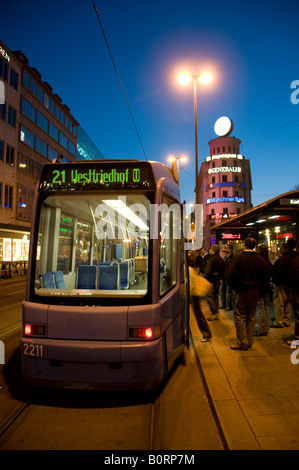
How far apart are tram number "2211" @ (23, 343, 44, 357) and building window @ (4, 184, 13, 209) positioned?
2795cm

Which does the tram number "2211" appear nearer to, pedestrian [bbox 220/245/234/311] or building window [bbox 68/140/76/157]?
pedestrian [bbox 220/245/234/311]

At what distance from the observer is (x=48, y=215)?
4.39 metres

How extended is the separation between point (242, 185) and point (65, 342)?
241ft

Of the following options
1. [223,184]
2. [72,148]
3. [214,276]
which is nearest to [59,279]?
[214,276]

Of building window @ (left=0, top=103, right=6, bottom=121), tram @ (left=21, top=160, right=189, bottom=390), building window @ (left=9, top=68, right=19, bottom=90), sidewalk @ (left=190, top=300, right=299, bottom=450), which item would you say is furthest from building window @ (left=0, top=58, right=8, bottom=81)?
sidewalk @ (left=190, top=300, right=299, bottom=450)

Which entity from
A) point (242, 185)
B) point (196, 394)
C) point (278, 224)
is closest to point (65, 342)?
point (196, 394)

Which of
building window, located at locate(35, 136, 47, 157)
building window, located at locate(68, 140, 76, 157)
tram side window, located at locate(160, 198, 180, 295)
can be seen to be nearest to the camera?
tram side window, located at locate(160, 198, 180, 295)

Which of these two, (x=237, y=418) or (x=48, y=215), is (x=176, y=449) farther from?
(x=48, y=215)

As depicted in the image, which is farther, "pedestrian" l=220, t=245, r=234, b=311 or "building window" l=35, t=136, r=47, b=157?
"building window" l=35, t=136, r=47, b=157

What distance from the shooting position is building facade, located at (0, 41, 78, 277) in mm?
28234

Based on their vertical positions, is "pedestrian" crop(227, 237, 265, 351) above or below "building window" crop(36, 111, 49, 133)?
below

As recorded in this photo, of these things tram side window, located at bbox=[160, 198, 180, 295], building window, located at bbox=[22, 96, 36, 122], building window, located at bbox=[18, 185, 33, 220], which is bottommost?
tram side window, located at bbox=[160, 198, 180, 295]

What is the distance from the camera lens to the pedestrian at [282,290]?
6.79 m

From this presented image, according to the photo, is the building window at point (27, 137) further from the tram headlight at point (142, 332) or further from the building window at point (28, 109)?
the tram headlight at point (142, 332)
